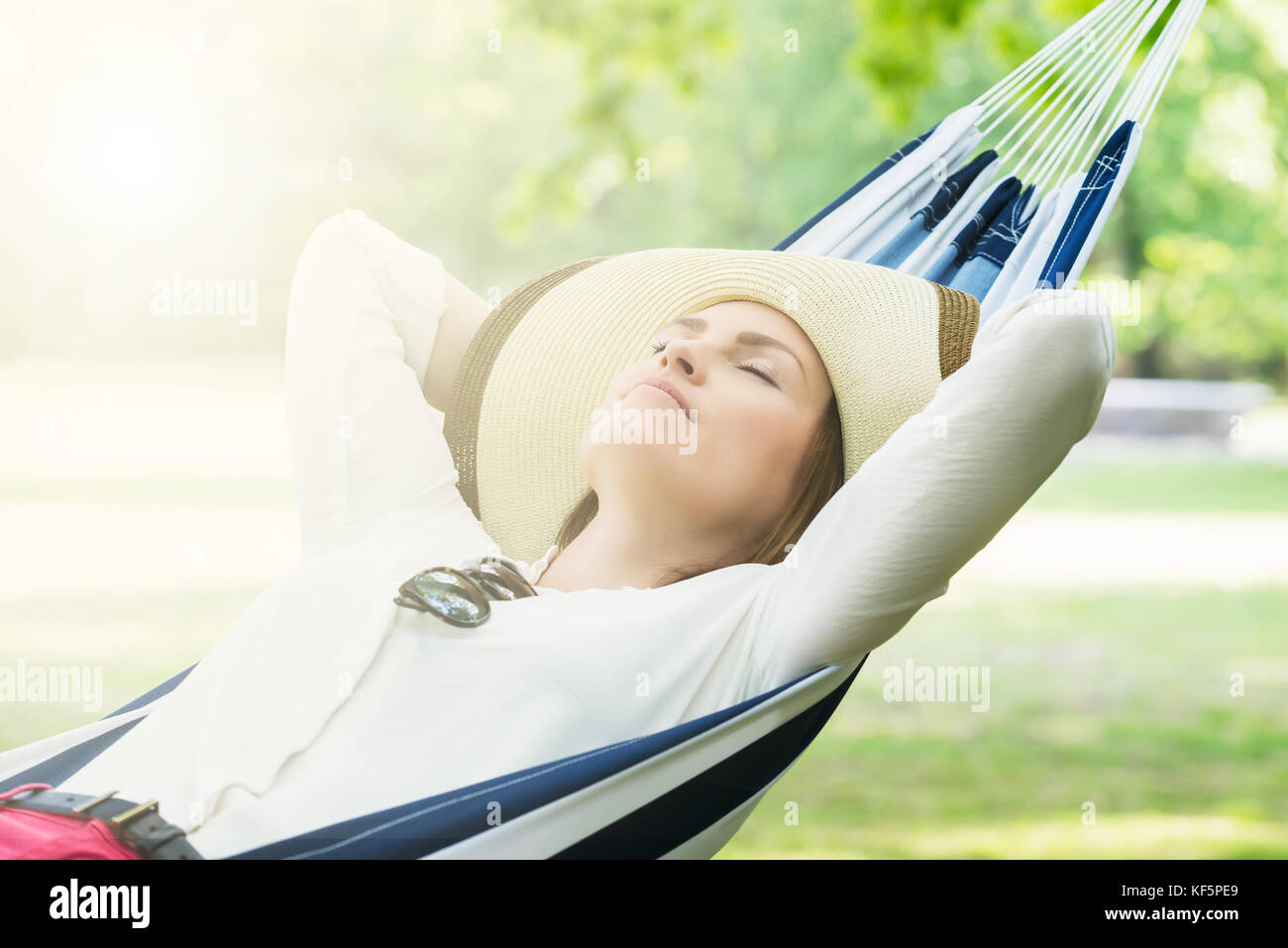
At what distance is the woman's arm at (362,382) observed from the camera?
146cm

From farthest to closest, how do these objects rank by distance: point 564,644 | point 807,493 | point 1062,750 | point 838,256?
point 1062,750, point 838,256, point 807,493, point 564,644

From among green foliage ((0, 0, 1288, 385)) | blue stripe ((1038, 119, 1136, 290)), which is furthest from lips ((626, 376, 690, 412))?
green foliage ((0, 0, 1288, 385))

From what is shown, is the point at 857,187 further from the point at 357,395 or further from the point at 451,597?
the point at 451,597

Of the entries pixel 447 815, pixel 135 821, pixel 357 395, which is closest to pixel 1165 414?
pixel 357 395

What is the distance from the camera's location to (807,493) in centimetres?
146

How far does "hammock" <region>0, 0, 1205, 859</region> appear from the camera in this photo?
3.82 feet

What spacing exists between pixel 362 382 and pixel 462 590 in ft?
1.09

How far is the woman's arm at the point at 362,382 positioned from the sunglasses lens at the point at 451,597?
16cm

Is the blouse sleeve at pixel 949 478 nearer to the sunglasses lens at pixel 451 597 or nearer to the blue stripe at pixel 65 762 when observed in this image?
the sunglasses lens at pixel 451 597

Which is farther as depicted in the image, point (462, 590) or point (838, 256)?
point (838, 256)

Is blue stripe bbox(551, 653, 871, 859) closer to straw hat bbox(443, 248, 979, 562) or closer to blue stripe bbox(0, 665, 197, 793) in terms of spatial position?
straw hat bbox(443, 248, 979, 562)

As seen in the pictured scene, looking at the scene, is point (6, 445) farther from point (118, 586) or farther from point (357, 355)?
point (357, 355)

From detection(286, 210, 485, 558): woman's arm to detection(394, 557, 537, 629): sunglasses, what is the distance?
15 cm

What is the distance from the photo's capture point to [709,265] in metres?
1.60
